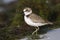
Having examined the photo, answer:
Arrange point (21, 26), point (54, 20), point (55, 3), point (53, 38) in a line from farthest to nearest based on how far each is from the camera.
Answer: point (55, 3) < point (54, 20) < point (21, 26) < point (53, 38)

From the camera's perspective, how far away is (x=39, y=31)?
3.99 metres

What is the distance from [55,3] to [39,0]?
449 mm

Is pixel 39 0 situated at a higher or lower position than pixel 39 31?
higher

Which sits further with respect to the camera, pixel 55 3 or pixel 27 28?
pixel 55 3

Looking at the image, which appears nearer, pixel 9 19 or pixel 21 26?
pixel 21 26

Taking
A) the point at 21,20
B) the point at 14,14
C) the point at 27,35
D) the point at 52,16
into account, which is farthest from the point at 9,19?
the point at 27,35

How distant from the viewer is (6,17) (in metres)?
5.15

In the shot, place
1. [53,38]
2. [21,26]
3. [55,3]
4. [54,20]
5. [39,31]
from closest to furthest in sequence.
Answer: [53,38] → [39,31] → [21,26] → [54,20] → [55,3]

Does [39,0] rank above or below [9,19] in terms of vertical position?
above

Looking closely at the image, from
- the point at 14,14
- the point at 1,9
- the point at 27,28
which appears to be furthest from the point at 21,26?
the point at 1,9

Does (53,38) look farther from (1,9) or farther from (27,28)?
(1,9)

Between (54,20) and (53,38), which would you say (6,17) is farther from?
(53,38)

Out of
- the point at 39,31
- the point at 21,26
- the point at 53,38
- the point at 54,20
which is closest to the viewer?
the point at 53,38

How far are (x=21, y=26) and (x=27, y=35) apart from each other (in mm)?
471
